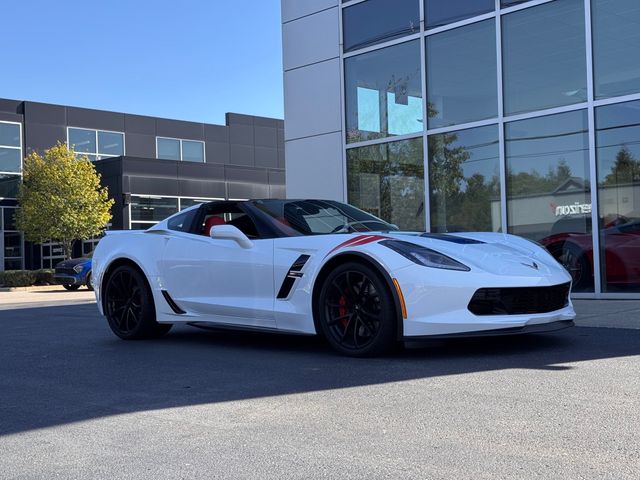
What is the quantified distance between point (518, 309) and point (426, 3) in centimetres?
833

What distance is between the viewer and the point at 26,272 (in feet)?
90.0

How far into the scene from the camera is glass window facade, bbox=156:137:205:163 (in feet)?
131

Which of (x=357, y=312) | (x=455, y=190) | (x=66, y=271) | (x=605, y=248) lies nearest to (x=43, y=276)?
(x=66, y=271)

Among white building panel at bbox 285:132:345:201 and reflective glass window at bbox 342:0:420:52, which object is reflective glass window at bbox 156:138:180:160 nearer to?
white building panel at bbox 285:132:345:201

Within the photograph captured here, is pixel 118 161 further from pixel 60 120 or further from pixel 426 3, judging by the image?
pixel 426 3

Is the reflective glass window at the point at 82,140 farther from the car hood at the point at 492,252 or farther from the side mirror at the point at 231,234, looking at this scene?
the car hood at the point at 492,252

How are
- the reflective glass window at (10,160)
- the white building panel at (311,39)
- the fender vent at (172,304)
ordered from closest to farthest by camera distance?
the fender vent at (172,304), the white building panel at (311,39), the reflective glass window at (10,160)

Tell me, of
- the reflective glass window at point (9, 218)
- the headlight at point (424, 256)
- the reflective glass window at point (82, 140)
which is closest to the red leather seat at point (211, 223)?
the headlight at point (424, 256)

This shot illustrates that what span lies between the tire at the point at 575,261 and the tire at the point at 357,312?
19.0ft

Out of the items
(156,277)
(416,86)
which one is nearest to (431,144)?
(416,86)

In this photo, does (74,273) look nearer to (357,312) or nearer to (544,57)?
(544,57)

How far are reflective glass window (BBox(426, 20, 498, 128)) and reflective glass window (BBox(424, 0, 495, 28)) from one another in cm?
18

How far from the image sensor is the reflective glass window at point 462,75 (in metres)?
11.6

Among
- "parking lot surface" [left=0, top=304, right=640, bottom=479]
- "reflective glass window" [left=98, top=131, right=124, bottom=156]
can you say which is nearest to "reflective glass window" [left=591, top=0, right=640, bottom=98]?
"parking lot surface" [left=0, top=304, right=640, bottom=479]
